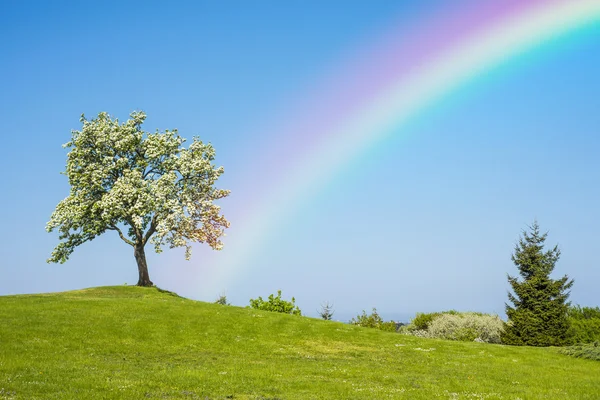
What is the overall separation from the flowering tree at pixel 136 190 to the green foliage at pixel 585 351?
42.5 meters

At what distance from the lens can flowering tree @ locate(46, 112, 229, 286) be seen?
2537 inches

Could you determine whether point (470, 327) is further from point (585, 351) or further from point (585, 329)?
point (585, 351)

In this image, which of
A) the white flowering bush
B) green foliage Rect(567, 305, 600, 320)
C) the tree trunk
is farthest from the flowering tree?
green foliage Rect(567, 305, 600, 320)

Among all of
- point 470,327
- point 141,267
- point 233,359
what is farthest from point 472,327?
point 233,359

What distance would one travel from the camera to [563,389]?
2659 centimetres

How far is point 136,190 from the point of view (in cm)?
6419

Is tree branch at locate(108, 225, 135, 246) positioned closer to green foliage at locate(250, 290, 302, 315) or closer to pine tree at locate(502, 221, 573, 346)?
green foliage at locate(250, 290, 302, 315)

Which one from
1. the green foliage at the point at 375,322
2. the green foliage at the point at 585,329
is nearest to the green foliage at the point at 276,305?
the green foliage at the point at 375,322

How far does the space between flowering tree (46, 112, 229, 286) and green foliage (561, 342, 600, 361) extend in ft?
140

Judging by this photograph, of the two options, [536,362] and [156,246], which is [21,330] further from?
[536,362]

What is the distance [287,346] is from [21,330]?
1867cm

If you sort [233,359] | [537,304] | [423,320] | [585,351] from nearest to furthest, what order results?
[233,359], [585,351], [537,304], [423,320]

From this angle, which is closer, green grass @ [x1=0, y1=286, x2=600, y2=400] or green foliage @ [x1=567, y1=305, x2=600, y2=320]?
green grass @ [x1=0, y1=286, x2=600, y2=400]

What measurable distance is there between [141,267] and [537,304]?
4886 cm
